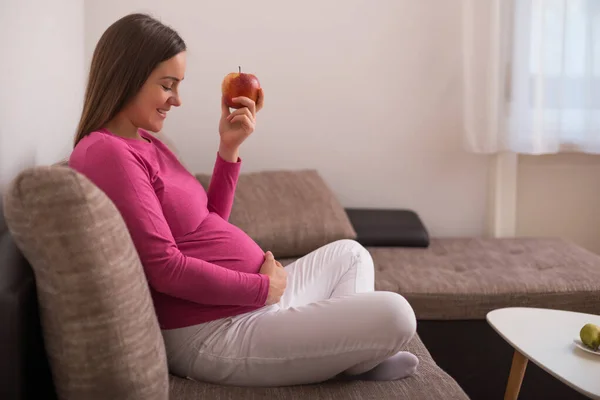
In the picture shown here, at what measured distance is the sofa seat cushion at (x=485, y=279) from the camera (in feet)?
7.55

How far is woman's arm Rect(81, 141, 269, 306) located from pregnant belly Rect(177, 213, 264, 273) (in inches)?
3.1

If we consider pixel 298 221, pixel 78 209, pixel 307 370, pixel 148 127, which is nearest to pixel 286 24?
pixel 298 221

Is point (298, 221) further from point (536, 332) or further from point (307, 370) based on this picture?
point (307, 370)

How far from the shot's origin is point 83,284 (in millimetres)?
1129

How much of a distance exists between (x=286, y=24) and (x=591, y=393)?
6.44 feet

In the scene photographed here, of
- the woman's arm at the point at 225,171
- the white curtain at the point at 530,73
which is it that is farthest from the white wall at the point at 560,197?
the woman's arm at the point at 225,171

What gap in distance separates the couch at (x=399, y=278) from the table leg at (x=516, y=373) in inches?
9.4

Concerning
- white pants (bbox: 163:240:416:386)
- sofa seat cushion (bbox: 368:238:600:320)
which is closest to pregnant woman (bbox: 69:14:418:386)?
white pants (bbox: 163:240:416:386)

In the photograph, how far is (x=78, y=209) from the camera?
1.11m

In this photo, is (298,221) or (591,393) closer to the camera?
(591,393)

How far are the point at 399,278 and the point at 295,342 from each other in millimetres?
982

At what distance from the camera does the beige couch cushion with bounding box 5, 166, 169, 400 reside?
1106 mm

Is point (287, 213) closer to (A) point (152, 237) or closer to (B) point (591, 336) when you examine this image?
(B) point (591, 336)

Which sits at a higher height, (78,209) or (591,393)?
(78,209)
